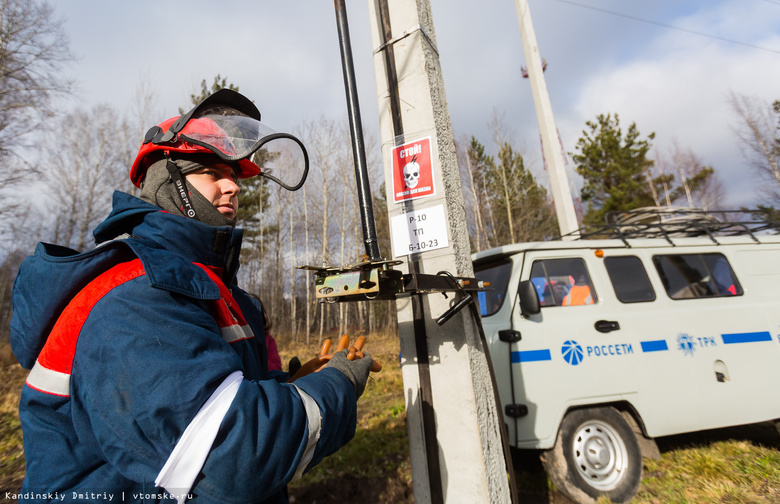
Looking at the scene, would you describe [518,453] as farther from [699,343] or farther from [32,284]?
[32,284]

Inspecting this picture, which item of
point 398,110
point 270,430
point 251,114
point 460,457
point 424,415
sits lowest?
point 460,457

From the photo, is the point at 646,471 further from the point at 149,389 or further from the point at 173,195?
the point at 173,195

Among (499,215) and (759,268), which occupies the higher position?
(499,215)

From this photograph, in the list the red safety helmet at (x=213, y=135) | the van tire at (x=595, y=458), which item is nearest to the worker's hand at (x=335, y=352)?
the red safety helmet at (x=213, y=135)

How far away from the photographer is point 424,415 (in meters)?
2.10

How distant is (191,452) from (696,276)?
5189 mm

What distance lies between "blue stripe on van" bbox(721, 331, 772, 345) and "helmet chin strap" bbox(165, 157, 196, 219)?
5027 mm

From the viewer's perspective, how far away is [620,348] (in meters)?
3.55

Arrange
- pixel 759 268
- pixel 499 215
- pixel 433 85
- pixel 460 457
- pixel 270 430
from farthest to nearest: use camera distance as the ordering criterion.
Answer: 1. pixel 499 215
2. pixel 759 268
3. pixel 433 85
4. pixel 460 457
5. pixel 270 430

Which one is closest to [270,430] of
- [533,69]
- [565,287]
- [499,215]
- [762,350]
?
[565,287]

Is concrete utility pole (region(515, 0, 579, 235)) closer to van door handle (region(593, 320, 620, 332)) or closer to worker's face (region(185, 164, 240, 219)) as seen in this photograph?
van door handle (region(593, 320, 620, 332))

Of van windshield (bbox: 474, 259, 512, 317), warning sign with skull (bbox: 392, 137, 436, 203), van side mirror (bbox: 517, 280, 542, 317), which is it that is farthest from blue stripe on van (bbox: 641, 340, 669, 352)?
warning sign with skull (bbox: 392, 137, 436, 203)

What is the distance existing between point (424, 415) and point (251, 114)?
1.97 metres

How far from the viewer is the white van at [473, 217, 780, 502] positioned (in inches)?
131
